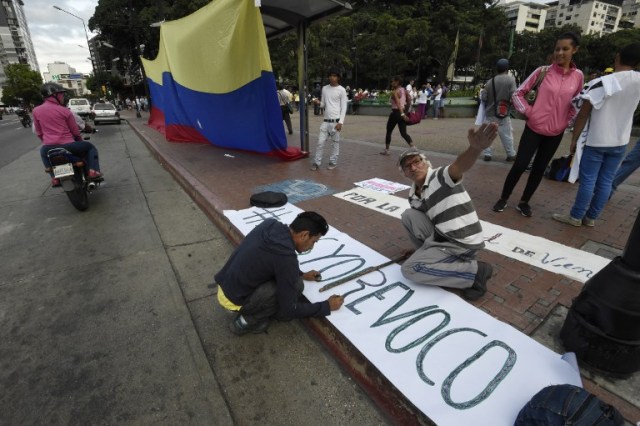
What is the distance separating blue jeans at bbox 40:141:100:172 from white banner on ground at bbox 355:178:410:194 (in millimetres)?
4340

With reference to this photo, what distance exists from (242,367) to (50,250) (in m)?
3.16

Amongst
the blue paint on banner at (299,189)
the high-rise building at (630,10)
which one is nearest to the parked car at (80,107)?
the blue paint on banner at (299,189)

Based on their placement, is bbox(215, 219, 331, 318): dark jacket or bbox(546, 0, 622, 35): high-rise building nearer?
bbox(215, 219, 331, 318): dark jacket

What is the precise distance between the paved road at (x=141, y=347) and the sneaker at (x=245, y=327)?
0.06 metres

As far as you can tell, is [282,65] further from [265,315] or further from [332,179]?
[265,315]

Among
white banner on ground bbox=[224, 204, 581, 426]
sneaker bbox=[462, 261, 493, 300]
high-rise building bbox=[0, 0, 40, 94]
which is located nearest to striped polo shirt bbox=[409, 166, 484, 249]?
sneaker bbox=[462, 261, 493, 300]

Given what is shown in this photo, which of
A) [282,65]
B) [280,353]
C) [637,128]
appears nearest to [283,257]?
[280,353]

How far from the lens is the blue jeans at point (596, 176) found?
3.40 m

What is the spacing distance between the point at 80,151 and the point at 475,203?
19.6 feet

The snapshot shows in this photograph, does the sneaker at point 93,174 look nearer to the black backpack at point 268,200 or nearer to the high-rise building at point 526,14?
the black backpack at point 268,200

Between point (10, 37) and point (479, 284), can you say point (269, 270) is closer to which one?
point (479, 284)

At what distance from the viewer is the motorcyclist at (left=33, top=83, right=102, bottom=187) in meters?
4.86

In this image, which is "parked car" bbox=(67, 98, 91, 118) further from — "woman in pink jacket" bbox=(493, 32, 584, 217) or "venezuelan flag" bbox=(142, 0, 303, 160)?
"woman in pink jacket" bbox=(493, 32, 584, 217)

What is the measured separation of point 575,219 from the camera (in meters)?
3.71
